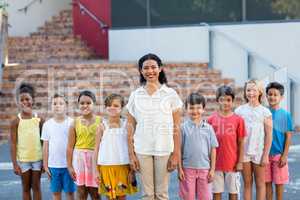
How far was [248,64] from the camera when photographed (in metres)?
12.8

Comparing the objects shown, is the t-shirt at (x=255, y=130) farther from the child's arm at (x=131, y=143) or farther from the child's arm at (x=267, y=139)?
the child's arm at (x=131, y=143)

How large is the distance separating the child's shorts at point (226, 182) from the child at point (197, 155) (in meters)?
0.18

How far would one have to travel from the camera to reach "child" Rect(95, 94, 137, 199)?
5371mm

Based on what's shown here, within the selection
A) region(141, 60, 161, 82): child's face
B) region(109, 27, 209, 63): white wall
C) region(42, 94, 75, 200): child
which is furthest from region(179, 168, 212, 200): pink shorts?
region(109, 27, 209, 63): white wall

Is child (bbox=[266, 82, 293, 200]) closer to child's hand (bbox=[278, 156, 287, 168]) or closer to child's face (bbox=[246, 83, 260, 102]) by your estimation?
child's hand (bbox=[278, 156, 287, 168])

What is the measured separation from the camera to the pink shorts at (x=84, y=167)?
5.59 metres

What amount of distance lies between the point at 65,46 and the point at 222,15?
14.8ft

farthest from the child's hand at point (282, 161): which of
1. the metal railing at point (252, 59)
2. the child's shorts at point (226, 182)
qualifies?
the metal railing at point (252, 59)

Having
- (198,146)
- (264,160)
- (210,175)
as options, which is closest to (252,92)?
(264,160)

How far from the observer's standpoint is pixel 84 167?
560cm

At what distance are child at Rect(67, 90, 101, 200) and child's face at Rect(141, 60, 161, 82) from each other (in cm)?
70

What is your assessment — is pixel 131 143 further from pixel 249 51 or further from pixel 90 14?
pixel 90 14

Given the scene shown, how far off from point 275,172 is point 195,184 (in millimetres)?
997

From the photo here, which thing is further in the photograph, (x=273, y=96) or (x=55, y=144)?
(x=273, y=96)
